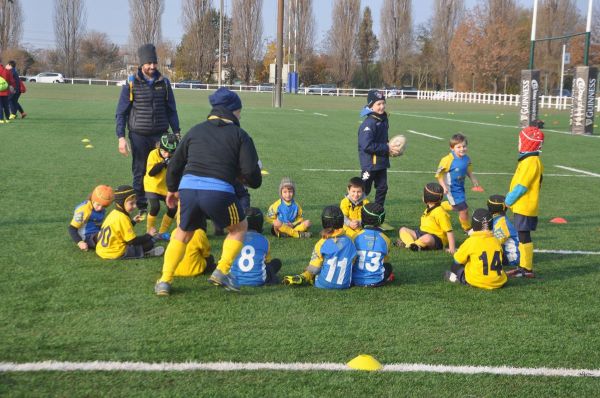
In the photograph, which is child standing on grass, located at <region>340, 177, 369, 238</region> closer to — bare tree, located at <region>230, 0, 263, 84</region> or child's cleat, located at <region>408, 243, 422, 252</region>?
child's cleat, located at <region>408, 243, 422, 252</region>

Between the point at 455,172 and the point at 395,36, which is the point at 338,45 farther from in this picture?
the point at 455,172

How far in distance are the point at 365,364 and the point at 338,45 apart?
85.1 metres

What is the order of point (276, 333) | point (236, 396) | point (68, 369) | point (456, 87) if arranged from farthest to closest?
point (456, 87)
point (276, 333)
point (68, 369)
point (236, 396)

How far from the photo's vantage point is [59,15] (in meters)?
83.0

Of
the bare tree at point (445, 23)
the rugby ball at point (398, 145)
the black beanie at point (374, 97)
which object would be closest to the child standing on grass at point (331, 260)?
the rugby ball at point (398, 145)

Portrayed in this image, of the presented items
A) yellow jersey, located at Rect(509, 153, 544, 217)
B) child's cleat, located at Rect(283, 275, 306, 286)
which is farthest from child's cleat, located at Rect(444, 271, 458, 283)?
child's cleat, located at Rect(283, 275, 306, 286)

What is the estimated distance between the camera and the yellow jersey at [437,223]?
309 inches

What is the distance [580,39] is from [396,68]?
1179 inches

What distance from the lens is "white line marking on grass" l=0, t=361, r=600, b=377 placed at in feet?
14.5

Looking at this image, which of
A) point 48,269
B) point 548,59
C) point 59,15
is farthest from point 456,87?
point 48,269

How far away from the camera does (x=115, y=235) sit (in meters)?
6.96

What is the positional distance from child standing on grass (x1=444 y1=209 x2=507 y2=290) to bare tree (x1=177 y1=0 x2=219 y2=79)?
80.4 meters

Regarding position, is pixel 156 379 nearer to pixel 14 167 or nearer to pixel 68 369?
pixel 68 369

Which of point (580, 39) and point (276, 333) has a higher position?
point (580, 39)
